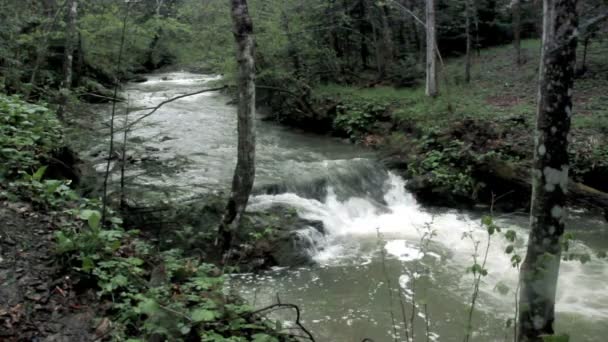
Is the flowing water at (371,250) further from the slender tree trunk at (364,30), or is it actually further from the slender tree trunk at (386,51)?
the slender tree trunk at (364,30)

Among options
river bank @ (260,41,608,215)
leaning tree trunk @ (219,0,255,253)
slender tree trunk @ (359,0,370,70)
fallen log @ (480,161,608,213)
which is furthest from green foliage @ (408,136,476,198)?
slender tree trunk @ (359,0,370,70)

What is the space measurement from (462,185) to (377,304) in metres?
5.83

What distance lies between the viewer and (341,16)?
65.1ft

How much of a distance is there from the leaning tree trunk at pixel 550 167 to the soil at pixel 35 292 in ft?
11.7

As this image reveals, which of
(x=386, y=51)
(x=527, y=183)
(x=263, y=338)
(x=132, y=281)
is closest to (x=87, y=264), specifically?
(x=132, y=281)

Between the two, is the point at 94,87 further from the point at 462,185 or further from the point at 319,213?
the point at 462,185

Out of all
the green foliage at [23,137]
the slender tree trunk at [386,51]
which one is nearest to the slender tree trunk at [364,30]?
the slender tree trunk at [386,51]

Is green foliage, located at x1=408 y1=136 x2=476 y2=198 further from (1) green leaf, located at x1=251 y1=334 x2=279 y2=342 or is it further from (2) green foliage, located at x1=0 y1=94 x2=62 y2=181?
(1) green leaf, located at x1=251 y1=334 x2=279 y2=342

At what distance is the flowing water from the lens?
21.5 ft

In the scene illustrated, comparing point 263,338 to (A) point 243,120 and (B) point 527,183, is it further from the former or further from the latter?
(B) point 527,183

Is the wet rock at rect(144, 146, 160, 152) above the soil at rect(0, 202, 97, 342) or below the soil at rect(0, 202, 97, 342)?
below

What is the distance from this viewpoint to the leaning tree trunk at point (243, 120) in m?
6.26

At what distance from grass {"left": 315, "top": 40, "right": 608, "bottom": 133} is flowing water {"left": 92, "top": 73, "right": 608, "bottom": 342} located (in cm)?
256

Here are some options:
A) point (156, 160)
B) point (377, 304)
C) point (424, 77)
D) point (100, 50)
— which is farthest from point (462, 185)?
point (100, 50)
